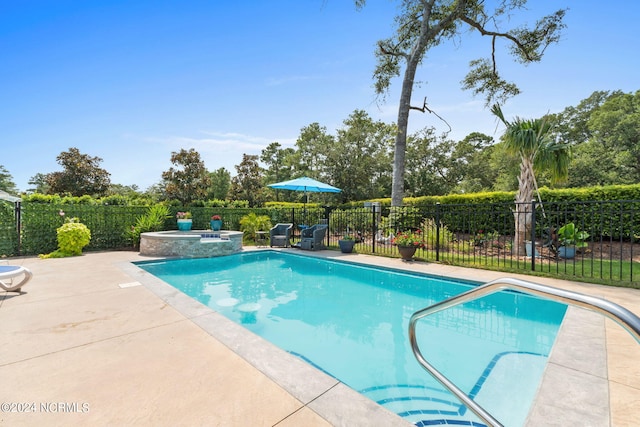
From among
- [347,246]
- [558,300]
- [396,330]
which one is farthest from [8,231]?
[558,300]

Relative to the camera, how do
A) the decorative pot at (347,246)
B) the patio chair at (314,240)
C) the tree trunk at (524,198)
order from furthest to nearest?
the patio chair at (314,240)
the decorative pot at (347,246)
the tree trunk at (524,198)

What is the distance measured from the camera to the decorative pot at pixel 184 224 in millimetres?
11039

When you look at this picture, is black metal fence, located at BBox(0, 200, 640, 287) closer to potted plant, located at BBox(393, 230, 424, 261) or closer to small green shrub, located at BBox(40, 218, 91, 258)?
potted plant, located at BBox(393, 230, 424, 261)

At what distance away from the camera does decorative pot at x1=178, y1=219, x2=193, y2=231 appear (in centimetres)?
1104

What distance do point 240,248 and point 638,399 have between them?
9.66 metres

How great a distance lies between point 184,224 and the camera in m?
11.1

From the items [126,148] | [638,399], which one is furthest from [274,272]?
[126,148]

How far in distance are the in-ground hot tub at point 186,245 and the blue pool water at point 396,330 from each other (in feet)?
5.40

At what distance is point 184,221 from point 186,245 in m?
2.48

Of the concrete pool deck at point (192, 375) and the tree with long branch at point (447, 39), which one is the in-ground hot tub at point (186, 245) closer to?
the concrete pool deck at point (192, 375)

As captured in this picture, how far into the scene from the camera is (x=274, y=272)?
291 inches

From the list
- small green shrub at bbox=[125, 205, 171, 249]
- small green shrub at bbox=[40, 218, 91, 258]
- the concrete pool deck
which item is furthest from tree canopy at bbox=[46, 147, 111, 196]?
the concrete pool deck

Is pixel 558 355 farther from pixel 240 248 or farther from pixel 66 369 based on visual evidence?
pixel 240 248

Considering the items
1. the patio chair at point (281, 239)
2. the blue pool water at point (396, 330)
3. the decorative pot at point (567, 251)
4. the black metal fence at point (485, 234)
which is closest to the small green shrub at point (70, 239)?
the black metal fence at point (485, 234)
